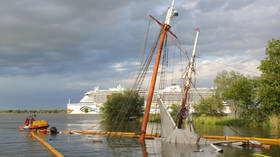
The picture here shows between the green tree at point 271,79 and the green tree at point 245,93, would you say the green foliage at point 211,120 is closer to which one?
the green tree at point 245,93

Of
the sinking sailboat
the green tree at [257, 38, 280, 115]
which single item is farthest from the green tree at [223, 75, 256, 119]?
the sinking sailboat

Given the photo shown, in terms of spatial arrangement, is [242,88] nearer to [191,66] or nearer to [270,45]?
[270,45]

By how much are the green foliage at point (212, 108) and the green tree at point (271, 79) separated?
633 inches

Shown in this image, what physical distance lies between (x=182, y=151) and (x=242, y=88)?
33400 mm

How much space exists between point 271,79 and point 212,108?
1918 centimetres

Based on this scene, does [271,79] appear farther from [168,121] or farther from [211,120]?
[168,121]

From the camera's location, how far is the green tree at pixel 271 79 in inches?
1407

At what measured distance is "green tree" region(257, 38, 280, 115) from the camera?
3575cm

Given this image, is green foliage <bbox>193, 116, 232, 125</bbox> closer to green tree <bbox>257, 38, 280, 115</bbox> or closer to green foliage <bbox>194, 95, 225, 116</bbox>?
green foliage <bbox>194, 95, 225, 116</bbox>

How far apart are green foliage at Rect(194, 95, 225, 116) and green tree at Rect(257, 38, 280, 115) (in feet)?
52.8

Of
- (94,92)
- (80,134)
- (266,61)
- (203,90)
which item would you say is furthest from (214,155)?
(94,92)

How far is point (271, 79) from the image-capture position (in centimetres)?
3638

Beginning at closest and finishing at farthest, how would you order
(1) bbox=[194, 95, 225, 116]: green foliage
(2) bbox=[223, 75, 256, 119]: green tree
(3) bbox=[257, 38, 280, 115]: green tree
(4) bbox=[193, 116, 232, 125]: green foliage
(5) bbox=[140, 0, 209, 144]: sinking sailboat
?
1. (5) bbox=[140, 0, 209, 144]: sinking sailboat
2. (3) bbox=[257, 38, 280, 115]: green tree
3. (2) bbox=[223, 75, 256, 119]: green tree
4. (4) bbox=[193, 116, 232, 125]: green foliage
5. (1) bbox=[194, 95, 225, 116]: green foliage

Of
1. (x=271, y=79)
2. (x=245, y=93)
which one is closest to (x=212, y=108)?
(x=245, y=93)
